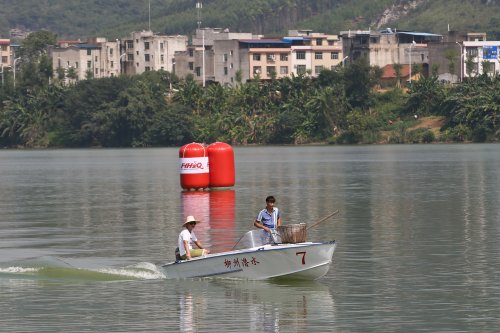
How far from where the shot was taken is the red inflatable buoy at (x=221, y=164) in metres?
70.1

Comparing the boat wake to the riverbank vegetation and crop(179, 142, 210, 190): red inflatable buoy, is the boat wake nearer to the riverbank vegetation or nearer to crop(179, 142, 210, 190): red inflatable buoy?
crop(179, 142, 210, 190): red inflatable buoy

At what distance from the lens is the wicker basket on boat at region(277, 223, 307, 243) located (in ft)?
108

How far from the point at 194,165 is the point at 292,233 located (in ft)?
125

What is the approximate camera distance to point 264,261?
33094 millimetres

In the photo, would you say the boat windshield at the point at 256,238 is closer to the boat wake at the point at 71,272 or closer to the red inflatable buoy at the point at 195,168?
the boat wake at the point at 71,272

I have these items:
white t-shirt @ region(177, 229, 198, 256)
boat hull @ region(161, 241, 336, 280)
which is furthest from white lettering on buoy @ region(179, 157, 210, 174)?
boat hull @ region(161, 241, 336, 280)

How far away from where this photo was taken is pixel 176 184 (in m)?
83.8

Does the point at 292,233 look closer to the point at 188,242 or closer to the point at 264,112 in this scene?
the point at 188,242

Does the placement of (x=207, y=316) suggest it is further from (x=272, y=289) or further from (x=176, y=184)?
(x=176, y=184)

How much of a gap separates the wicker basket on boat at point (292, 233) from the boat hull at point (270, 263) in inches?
11.5

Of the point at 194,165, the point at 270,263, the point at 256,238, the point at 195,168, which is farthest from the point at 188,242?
the point at 195,168

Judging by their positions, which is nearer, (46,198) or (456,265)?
(456,265)

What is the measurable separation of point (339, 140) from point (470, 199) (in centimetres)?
11681

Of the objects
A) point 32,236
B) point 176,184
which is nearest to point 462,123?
point 176,184
